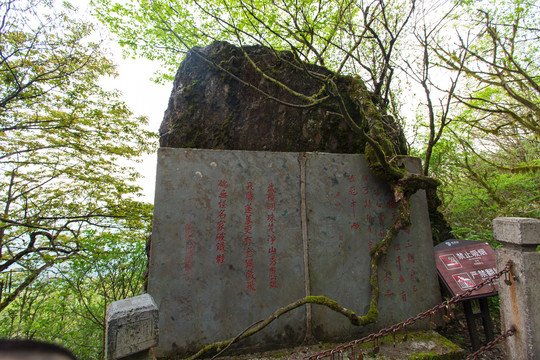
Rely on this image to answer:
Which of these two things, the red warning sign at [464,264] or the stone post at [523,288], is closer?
the stone post at [523,288]

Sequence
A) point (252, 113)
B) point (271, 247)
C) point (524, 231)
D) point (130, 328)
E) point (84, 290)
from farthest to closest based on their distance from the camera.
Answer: point (84, 290), point (252, 113), point (271, 247), point (524, 231), point (130, 328)

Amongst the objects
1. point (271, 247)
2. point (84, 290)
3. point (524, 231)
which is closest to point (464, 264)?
point (524, 231)

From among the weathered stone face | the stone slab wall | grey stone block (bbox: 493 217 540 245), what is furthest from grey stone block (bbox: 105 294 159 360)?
the weathered stone face

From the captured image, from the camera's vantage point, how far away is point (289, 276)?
10.3 feet

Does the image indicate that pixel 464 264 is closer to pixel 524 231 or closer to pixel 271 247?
pixel 524 231

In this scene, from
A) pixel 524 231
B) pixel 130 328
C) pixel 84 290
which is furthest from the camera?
pixel 84 290

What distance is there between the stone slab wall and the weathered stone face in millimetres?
1024

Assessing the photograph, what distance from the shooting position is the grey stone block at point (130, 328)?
1.29 meters

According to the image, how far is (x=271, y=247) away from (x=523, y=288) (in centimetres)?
248

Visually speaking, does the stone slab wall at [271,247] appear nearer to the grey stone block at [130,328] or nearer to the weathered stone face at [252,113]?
the weathered stone face at [252,113]

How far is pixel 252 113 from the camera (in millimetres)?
4652

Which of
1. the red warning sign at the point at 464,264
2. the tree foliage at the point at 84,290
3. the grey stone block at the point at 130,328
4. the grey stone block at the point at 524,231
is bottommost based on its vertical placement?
the tree foliage at the point at 84,290

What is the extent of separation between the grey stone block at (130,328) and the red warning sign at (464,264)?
11.2 feet

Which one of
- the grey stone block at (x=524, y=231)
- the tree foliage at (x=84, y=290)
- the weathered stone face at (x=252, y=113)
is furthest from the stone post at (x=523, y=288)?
the tree foliage at (x=84, y=290)
